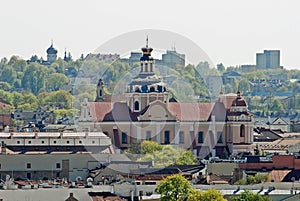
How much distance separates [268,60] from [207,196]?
134115 mm

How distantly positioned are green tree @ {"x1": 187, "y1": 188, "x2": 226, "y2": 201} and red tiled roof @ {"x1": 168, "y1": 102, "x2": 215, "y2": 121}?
98.4 ft

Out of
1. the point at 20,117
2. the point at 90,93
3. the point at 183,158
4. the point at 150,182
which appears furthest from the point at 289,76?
the point at 150,182

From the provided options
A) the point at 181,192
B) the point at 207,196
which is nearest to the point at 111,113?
the point at 181,192

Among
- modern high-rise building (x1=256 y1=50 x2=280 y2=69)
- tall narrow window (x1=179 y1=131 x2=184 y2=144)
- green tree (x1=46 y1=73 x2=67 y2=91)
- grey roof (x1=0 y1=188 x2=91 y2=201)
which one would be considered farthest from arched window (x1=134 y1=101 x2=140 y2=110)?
modern high-rise building (x1=256 y1=50 x2=280 y2=69)

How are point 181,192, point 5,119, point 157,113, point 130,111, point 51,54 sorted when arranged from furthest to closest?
point 51,54, point 5,119, point 130,111, point 157,113, point 181,192

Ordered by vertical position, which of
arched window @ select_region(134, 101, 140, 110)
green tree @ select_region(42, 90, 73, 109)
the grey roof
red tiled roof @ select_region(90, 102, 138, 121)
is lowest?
the grey roof

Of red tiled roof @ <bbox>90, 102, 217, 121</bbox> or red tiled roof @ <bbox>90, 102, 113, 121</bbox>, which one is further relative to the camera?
red tiled roof @ <bbox>90, 102, 217, 121</bbox>

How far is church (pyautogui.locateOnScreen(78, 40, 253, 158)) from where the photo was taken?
232ft

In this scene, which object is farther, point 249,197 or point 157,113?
point 157,113

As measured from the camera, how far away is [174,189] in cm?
4300

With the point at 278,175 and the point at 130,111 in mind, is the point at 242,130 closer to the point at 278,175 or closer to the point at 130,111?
the point at 130,111

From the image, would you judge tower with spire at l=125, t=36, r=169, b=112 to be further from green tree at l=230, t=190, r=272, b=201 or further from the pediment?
green tree at l=230, t=190, r=272, b=201

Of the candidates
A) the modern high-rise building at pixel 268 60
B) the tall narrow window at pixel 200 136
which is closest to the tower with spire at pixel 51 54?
the modern high-rise building at pixel 268 60

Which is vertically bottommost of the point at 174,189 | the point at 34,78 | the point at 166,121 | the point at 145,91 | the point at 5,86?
the point at 174,189
